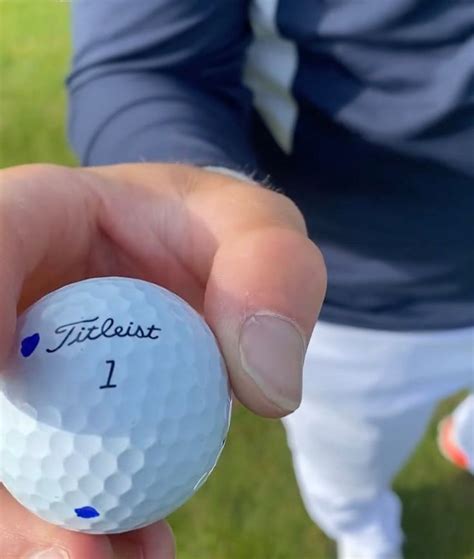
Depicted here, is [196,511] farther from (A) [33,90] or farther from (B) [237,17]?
(A) [33,90]

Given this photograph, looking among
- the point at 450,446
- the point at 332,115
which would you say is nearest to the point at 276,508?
the point at 450,446

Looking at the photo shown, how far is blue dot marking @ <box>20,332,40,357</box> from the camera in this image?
2.05ft

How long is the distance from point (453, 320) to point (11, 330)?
68 centimetres

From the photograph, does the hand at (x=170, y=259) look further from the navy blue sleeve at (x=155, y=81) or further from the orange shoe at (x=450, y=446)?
the orange shoe at (x=450, y=446)

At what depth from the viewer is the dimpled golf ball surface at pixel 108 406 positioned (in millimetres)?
608

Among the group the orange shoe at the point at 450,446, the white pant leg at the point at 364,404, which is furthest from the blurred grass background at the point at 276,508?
the white pant leg at the point at 364,404

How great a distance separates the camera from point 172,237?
731 millimetres

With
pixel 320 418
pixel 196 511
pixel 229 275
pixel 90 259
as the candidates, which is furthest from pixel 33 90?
pixel 229 275

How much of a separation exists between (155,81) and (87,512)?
47 cm

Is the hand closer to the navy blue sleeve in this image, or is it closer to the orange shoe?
the navy blue sleeve

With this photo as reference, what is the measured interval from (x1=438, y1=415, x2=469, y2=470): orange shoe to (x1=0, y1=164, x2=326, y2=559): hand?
897mm

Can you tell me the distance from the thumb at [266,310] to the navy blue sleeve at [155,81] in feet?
0.68

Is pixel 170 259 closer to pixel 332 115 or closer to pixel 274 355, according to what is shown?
pixel 274 355

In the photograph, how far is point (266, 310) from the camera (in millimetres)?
Answer: 610
